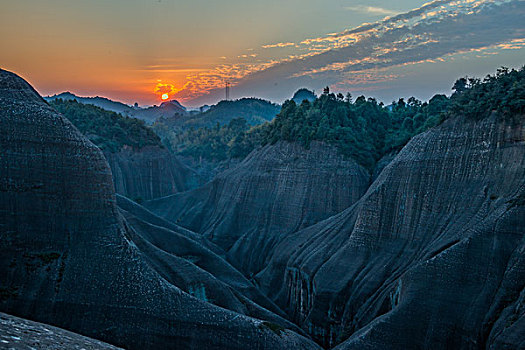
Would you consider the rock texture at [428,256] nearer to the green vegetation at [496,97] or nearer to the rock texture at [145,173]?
the green vegetation at [496,97]

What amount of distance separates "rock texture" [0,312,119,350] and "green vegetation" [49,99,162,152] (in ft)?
212

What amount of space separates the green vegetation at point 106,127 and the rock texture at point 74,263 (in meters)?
51.4

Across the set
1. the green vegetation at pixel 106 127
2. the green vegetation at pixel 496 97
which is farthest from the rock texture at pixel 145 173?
the green vegetation at pixel 496 97

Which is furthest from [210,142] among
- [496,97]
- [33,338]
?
[33,338]

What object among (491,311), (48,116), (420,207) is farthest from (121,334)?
(420,207)

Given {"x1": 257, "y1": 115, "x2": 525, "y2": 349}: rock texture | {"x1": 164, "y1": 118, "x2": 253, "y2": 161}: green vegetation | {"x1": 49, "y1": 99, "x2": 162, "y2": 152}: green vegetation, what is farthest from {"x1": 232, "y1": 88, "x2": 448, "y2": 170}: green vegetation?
{"x1": 164, "y1": 118, "x2": 253, "y2": 161}: green vegetation

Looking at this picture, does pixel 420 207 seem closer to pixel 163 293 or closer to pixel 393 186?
pixel 393 186

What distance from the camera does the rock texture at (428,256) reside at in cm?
2625

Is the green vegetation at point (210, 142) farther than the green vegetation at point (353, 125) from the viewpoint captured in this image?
Yes

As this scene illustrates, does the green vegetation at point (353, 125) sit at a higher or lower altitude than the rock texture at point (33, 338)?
higher

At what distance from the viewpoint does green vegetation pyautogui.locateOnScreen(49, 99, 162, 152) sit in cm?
8219

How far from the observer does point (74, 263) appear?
2836 cm

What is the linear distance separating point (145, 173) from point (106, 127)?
396 inches

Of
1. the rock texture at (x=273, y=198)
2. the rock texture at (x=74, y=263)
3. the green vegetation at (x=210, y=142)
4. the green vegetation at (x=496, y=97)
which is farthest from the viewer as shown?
the green vegetation at (x=210, y=142)
